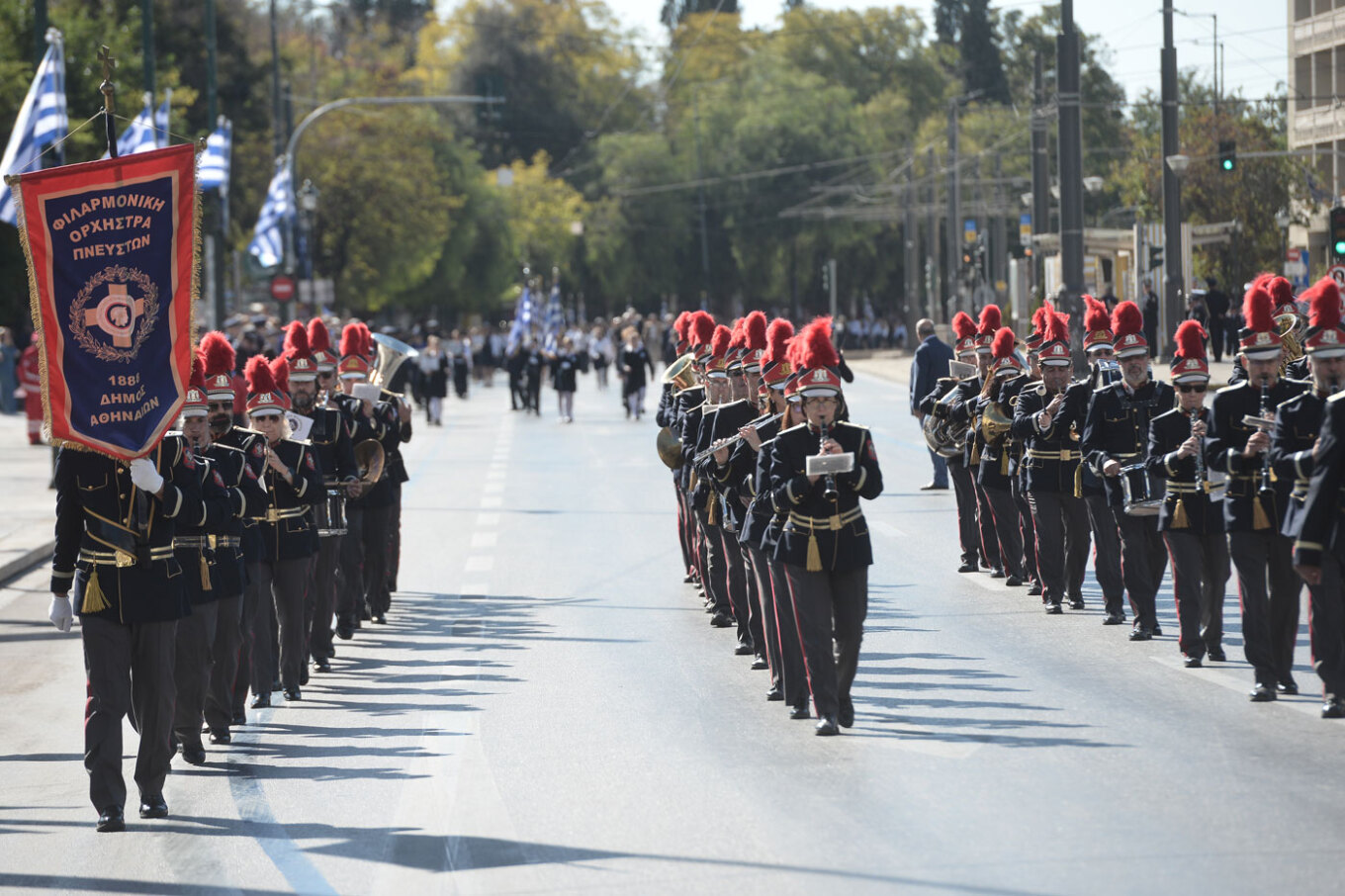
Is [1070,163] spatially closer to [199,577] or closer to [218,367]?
[218,367]

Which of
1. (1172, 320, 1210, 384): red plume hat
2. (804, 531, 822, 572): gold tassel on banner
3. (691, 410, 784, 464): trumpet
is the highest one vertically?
(1172, 320, 1210, 384): red plume hat

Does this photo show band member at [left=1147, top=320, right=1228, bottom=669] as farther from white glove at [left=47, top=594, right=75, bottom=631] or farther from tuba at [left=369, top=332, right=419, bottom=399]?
tuba at [left=369, top=332, right=419, bottom=399]

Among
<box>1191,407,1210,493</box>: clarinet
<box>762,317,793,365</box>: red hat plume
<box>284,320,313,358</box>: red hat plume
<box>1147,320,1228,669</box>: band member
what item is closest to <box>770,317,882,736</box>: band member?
<box>762,317,793,365</box>: red hat plume

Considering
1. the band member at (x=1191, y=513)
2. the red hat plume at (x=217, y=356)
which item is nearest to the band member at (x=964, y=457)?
the band member at (x=1191, y=513)

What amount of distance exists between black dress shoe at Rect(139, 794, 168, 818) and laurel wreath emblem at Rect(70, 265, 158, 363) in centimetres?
187

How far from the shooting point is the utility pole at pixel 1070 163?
29.2 m

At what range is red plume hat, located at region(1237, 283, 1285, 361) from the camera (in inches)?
428

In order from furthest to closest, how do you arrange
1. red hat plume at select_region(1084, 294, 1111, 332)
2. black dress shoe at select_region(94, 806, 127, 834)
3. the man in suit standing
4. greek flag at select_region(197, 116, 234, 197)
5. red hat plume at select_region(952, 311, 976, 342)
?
greek flag at select_region(197, 116, 234, 197) < the man in suit standing < red hat plume at select_region(952, 311, 976, 342) < red hat plume at select_region(1084, 294, 1111, 332) < black dress shoe at select_region(94, 806, 127, 834)

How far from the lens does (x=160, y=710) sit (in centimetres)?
919

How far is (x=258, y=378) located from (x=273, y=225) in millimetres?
32429

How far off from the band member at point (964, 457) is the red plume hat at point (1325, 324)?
6462 mm

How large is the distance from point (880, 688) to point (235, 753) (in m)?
3.49

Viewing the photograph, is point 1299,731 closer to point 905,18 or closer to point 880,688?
point 880,688

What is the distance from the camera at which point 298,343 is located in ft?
44.7
